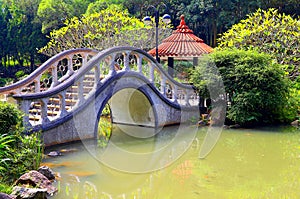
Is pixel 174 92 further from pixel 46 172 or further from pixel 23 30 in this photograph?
pixel 23 30

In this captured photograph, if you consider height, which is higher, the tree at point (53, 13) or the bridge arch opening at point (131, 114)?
the tree at point (53, 13)

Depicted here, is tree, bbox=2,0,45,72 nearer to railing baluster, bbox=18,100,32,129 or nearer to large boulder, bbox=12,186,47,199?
railing baluster, bbox=18,100,32,129

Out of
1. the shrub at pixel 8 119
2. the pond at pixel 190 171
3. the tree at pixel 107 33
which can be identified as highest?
the tree at pixel 107 33

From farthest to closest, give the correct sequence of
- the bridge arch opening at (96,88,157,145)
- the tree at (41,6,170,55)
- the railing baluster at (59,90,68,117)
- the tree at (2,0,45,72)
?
the tree at (2,0,45,72), the tree at (41,6,170,55), the bridge arch opening at (96,88,157,145), the railing baluster at (59,90,68,117)

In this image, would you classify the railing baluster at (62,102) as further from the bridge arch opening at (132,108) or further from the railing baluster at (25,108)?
the bridge arch opening at (132,108)

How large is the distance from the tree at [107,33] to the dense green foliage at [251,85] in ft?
19.6

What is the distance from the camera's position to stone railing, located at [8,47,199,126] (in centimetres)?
900

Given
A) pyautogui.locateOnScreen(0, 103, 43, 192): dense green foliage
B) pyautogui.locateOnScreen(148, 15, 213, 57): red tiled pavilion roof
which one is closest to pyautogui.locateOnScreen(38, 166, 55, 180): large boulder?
pyautogui.locateOnScreen(0, 103, 43, 192): dense green foliage

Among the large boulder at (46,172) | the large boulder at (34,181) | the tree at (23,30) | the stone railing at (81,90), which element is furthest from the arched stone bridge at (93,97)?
the tree at (23,30)

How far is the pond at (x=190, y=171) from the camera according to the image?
6676 millimetres

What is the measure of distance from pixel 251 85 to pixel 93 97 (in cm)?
496

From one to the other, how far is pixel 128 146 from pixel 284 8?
1989cm

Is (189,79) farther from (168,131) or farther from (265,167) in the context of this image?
(265,167)

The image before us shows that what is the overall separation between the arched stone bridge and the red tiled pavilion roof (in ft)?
3.34
